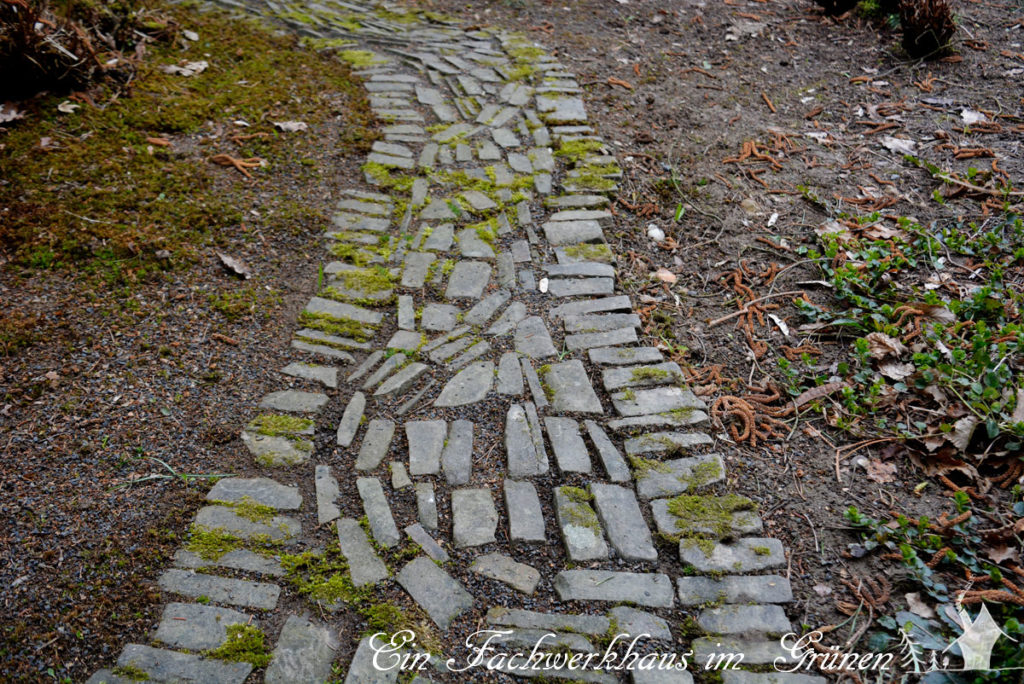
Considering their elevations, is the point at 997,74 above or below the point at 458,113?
above

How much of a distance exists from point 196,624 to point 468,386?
1282 mm

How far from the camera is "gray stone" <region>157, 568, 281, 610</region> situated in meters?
2.10


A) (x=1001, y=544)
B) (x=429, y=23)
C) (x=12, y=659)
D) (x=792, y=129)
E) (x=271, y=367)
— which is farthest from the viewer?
(x=429, y=23)

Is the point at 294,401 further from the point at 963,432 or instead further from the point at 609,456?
the point at 963,432

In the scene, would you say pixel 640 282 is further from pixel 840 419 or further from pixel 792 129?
pixel 792 129

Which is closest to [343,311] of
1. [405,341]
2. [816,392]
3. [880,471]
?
[405,341]

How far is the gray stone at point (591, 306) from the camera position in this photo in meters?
3.21

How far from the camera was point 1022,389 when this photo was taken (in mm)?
2609

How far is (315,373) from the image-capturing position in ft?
9.51

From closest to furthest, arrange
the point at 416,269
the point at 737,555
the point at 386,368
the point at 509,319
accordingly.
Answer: the point at 737,555
the point at 386,368
the point at 509,319
the point at 416,269

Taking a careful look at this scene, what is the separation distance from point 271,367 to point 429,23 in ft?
12.9

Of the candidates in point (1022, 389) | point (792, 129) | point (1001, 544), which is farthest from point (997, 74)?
point (1001, 544)

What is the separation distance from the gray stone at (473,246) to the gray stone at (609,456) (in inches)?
48.1

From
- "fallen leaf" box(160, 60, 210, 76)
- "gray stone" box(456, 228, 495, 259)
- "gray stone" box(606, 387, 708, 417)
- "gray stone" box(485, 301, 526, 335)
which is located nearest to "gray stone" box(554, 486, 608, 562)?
"gray stone" box(606, 387, 708, 417)
